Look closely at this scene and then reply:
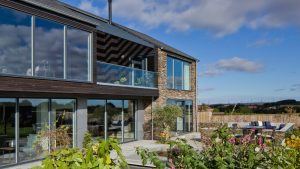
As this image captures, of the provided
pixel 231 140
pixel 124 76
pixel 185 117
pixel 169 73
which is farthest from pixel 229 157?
pixel 185 117

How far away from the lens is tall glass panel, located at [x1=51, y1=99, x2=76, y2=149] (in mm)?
15587

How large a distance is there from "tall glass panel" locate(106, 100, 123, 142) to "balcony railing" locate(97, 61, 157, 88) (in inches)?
56.5

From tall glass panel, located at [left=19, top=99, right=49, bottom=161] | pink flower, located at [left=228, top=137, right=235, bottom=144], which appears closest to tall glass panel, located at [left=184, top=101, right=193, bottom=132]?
tall glass panel, located at [left=19, top=99, right=49, bottom=161]

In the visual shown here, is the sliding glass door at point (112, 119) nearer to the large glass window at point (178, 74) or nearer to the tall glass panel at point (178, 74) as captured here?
the large glass window at point (178, 74)

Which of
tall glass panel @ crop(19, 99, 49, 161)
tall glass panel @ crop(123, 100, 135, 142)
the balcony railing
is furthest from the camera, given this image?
tall glass panel @ crop(123, 100, 135, 142)

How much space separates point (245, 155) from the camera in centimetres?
539

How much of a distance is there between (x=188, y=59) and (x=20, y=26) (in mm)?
16626

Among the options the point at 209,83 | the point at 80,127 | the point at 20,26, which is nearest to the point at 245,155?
the point at 20,26

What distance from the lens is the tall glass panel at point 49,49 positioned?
548 inches

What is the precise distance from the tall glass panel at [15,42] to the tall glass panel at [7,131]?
136 cm

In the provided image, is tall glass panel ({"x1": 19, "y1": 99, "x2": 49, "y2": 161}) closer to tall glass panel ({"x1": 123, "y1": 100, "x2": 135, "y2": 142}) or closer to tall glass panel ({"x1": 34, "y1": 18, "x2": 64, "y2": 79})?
tall glass panel ({"x1": 34, "y1": 18, "x2": 64, "y2": 79})

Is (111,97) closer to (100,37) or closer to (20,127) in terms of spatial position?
(100,37)

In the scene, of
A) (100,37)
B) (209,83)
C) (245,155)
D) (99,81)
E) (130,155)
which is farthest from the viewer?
(209,83)

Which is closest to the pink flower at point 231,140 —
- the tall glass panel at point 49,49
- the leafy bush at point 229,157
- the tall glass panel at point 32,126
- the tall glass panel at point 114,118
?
the leafy bush at point 229,157
